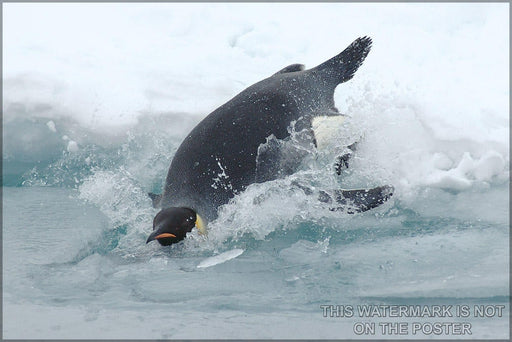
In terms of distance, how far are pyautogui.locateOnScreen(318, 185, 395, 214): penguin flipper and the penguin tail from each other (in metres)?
0.81

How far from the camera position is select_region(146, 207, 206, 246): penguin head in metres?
2.62

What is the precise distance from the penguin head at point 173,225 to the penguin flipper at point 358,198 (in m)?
0.72

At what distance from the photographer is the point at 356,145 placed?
375cm

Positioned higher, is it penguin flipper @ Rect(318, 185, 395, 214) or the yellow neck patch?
penguin flipper @ Rect(318, 185, 395, 214)

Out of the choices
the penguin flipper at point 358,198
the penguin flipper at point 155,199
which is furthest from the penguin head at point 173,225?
the penguin flipper at point 358,198

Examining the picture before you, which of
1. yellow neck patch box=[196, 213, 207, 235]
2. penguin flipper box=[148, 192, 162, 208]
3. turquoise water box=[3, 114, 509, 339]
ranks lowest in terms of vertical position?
turquoise water box=[3, 114, 509, 339]

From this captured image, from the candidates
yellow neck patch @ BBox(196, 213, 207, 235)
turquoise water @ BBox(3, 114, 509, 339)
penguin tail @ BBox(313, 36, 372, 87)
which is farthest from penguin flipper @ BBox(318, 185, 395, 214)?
penguin tail @ BBox(313, 36, 372, 87)

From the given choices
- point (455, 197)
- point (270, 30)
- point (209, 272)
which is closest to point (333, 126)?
point (455, 197)

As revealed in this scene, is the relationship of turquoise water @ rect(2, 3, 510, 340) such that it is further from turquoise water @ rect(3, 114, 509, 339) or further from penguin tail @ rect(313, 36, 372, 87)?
penguin tail @ rect(313, 36, 372, 87)

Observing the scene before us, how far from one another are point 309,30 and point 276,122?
3262 millimetres

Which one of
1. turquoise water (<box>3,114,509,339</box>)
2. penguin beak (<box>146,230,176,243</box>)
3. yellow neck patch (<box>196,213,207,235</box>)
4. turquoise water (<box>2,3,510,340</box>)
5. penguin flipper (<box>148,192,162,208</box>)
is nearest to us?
turquoise water (<box>3,114,509,339</box>)

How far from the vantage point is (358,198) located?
3.11m

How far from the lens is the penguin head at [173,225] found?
262cm

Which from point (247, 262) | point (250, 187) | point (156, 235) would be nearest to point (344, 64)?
point (250, 187)
